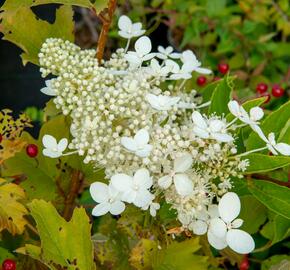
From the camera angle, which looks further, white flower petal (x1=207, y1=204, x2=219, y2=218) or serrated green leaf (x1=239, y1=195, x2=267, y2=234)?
serrated green leaf (x1=239, y1=195, x2=267, y2=234)

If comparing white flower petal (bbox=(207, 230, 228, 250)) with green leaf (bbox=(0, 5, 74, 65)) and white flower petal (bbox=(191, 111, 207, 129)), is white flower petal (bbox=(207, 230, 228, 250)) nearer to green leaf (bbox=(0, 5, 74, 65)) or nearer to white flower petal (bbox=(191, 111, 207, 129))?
white flower petal (bbox=(191, 111, 207, 129))

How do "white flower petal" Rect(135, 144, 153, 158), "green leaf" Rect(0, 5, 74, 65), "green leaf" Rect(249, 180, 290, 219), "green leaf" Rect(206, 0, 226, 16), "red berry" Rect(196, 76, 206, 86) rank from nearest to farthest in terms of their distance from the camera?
"white flower petal" Rect(135, 144, 153, 158) < "green leaf" Rect(249, 180, 290, 219) < "green leaf" Rect(0, 5, 74, 65) < "red berry" Rect(196, 76, 206, 86) < "green leaf" Rect(206, 0, 226, 16)

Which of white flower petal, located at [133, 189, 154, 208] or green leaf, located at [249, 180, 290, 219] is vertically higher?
white flower petal, located at [133, 189, 154, 208]

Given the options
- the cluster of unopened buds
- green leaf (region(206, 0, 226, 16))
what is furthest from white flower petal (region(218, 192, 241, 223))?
green leaf (region(206, 0, 226, 16))

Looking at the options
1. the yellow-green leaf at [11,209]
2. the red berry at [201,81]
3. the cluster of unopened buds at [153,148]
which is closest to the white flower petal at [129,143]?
the cluster of unopened buds at [153,148]

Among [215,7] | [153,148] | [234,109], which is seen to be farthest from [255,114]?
[215,7]

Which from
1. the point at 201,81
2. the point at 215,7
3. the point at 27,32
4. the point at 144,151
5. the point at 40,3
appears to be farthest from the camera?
the point at 215,7

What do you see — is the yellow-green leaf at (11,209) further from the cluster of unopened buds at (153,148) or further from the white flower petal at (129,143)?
the white flower petal at (129,143)

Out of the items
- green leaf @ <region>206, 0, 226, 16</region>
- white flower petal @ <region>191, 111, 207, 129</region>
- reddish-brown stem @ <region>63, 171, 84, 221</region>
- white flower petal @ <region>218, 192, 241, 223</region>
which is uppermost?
white flower petal @ <region>191, 111, 207, 129</region>

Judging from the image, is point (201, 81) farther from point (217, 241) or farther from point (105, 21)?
point (217, 241)
